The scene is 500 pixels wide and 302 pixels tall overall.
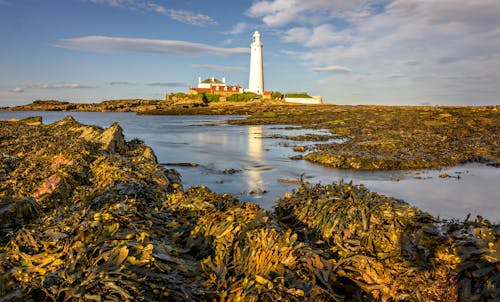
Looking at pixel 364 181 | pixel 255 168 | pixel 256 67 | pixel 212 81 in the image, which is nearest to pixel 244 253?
pixel 364 181

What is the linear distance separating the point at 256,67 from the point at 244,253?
70.7 metres

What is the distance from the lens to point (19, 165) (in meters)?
6.08

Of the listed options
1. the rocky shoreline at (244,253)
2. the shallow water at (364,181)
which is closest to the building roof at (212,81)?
the shallow water at (364,181)

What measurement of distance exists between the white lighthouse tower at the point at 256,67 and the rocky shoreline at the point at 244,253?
6738 centimetres

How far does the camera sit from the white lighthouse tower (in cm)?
6812

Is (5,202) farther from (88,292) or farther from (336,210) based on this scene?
(336,210)

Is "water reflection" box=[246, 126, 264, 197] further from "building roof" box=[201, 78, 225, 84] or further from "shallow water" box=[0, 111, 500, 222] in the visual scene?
"building roof" box=[201, 78, 225, 84]

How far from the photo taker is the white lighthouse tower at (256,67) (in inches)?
2682

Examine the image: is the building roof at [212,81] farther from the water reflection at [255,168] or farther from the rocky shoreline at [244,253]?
the rocky shoreline at [244,253]

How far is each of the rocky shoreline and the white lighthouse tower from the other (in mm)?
67378

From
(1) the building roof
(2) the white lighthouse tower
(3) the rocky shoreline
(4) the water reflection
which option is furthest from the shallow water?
(1) the building roof

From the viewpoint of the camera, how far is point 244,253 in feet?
8.81

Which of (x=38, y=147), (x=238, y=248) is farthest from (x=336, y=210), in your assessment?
(x=38, y=147)

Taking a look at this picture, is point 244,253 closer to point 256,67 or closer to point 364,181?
point 364,181
